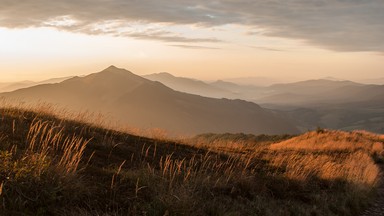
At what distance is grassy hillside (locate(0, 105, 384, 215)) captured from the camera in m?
5.32

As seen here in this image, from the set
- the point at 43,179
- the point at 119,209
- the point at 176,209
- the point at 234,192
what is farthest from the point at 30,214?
the point at 234,192

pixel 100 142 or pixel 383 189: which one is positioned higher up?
pixel 100 142

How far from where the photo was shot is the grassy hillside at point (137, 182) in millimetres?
5320

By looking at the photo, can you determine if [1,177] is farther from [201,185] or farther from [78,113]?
[78,113]

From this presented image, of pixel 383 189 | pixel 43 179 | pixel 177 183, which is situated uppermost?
pixel 43 179

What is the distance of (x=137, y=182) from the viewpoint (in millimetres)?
5750

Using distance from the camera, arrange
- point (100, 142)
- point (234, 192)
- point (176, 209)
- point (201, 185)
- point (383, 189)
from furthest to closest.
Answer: point (383, 189) → point (100, 142) → point (234, 192) → point (201, 185) → point (176, 209)

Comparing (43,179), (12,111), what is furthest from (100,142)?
(43,179)

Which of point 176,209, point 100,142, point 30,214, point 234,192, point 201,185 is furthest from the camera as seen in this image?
point 100,142

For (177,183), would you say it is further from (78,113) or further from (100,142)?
(78,113)

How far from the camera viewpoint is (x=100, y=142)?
32.1 ft

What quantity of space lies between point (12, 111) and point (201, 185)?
7211 millimetres

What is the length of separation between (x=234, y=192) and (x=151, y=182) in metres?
2.20

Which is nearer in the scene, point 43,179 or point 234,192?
point 43,179
